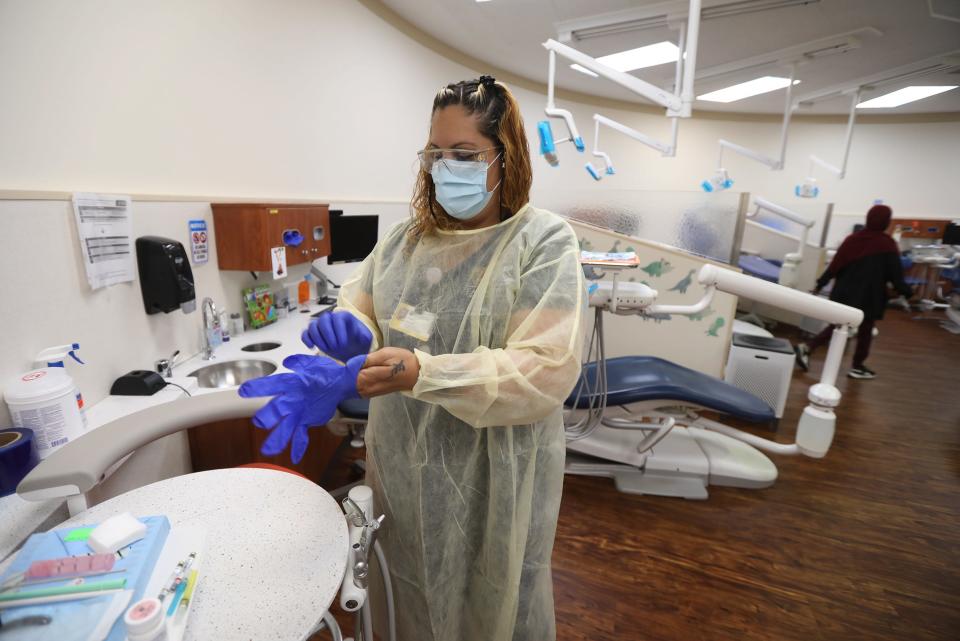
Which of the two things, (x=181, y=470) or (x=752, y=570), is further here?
(x=752, y=570)

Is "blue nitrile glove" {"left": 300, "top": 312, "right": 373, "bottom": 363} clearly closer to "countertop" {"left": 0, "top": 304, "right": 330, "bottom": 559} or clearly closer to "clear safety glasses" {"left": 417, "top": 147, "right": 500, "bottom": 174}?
"clear safety glasses" {"left": 417, "top": 147, "right": 500, "bottom": 174}

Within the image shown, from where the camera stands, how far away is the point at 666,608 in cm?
156

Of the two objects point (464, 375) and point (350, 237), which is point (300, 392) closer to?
point (464, 375)

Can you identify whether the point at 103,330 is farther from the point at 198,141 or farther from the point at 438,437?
the point at 438,437

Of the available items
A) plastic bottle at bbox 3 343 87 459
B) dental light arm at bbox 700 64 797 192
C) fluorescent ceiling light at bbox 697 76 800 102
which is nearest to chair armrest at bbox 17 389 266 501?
plastic bottle at bbox 3 343 87 459

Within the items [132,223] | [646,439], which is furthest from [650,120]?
[132,223]

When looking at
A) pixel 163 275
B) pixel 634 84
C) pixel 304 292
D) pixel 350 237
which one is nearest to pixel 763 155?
pixel 634 84

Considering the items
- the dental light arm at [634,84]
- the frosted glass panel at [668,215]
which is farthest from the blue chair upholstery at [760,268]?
the dental light arm at [634,84]

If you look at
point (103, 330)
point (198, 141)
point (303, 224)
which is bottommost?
point (103, 330)

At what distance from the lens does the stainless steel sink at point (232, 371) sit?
183 cm

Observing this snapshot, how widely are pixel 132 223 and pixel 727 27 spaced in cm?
426

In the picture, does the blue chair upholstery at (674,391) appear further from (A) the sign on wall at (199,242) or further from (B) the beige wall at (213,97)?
(B) the beige wall at (213,97)

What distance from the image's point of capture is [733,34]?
3.60 m

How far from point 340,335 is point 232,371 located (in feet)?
4.51
